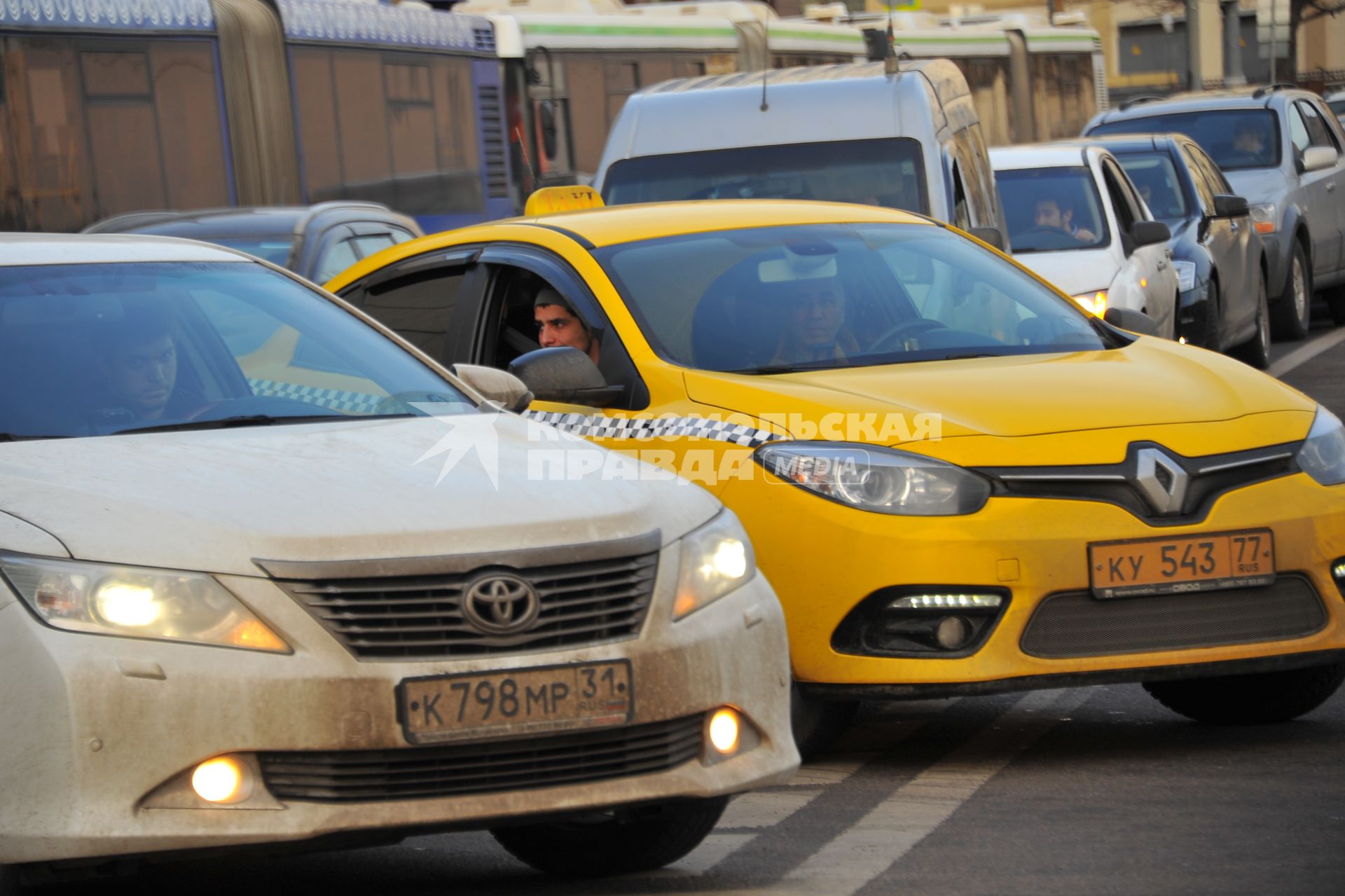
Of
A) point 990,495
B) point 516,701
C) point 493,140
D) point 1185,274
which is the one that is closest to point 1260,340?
Result: point 1185,274

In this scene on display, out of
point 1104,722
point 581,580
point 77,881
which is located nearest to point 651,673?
point 581,580

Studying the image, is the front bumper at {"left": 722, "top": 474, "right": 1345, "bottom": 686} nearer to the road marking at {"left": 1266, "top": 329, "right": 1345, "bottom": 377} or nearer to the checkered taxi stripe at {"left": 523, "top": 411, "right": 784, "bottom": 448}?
the checkered taxi stripe at {"left": 523, "top": 411, "right": 784, "bottom": 448}

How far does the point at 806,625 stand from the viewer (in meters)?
5.89

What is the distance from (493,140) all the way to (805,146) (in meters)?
10.1

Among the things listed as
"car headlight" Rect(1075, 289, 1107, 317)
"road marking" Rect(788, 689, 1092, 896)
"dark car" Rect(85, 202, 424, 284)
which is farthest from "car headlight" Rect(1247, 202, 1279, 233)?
"road marking" Rect(788, 689, 1092, 896)

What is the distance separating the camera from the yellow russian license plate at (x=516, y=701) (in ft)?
13.7

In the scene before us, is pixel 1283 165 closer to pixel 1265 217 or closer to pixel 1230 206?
pixel 1265 217

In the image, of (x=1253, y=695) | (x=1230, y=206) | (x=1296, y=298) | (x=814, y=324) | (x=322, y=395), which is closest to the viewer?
(x=322, y=395)

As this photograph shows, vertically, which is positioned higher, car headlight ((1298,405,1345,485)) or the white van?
the white van

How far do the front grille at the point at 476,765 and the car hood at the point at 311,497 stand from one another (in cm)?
37

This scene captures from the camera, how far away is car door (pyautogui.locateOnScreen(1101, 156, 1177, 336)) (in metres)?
13.1

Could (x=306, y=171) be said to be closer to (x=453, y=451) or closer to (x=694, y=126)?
(x=694, y=126)

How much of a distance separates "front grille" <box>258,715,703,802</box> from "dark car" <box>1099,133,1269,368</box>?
10320 mm

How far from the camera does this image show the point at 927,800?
223 inches
